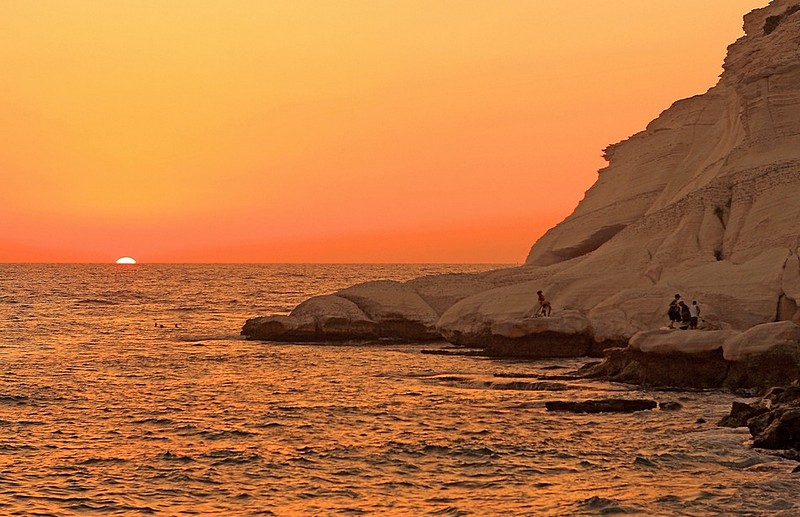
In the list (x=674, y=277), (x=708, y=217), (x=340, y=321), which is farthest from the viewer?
(x=340, y=321)

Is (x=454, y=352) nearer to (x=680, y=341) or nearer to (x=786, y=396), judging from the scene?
(x=680, y=341)

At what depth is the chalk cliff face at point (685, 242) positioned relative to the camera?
147 ft

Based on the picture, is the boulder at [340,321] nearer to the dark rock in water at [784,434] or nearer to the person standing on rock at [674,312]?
the person standing on rock at [674,312]

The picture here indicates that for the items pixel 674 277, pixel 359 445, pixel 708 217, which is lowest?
pixel 359 445

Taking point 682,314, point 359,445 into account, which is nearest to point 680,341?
point 682,314

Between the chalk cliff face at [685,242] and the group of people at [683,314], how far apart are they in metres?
1.43

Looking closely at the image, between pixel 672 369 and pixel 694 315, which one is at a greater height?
pixel 694 315

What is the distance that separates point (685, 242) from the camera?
54375 mm

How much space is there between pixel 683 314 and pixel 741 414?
1483cm

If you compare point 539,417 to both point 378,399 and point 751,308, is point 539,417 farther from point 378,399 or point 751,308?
point 751,308

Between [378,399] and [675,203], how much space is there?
31811mm

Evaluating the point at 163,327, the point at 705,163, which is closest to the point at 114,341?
the point at 163,327

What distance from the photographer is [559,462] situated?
23.1 m

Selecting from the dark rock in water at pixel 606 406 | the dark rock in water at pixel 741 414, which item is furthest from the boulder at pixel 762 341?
the dark rock in water at pixel 741 414
